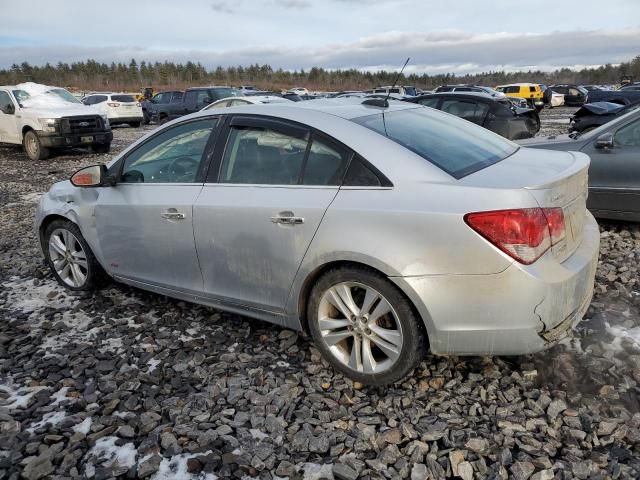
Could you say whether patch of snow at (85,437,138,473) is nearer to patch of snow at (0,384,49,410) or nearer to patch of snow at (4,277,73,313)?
patch of snow at (0,384,49,410)

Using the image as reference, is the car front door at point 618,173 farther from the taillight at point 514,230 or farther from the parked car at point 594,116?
the parked car at point 594,116

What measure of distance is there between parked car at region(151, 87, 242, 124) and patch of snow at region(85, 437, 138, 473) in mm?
17687

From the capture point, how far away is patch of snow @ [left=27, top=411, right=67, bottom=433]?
2.74m

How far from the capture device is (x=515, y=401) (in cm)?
281

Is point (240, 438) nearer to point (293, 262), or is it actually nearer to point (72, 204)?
point (293, 262)

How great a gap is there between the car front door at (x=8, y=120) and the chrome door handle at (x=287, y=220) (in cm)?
1302

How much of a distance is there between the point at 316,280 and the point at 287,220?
39 centimetres

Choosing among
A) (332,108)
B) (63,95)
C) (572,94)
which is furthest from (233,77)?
(332,108)

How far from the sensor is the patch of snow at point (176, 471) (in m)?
2.37

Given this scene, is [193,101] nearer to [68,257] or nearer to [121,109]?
[121,109]

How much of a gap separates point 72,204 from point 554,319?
368 cm

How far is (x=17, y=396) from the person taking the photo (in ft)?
9.93

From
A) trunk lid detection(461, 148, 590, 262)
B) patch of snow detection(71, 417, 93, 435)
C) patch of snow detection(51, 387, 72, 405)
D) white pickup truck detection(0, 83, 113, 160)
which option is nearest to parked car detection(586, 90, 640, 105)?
white pickup truck detection(0, 83, 113, 160)

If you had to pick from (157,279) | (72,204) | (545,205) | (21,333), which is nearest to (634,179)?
(545,205)
